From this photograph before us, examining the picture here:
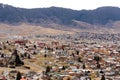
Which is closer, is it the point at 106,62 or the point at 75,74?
the point at 75,74

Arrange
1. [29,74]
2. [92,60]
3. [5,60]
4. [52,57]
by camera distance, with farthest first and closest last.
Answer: [52,57]
[92,60]
[5,60]
[29,74]

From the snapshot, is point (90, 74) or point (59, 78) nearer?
point (59, 78)

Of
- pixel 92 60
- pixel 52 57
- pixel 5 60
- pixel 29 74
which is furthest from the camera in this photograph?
pixel 52 57

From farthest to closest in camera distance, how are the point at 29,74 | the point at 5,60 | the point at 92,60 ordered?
the point at 92,60 → the point at 5,60 → the point at 29,74

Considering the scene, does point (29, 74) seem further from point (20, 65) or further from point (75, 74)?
point (20, 65)

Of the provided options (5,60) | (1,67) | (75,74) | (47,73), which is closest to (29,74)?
(47,73)

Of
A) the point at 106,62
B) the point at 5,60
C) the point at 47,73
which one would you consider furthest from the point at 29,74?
the point at 106,62

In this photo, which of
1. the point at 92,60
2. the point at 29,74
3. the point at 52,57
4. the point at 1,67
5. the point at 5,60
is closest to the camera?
the point at 29,74

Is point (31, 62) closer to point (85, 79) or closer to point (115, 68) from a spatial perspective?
point (115, 68)
